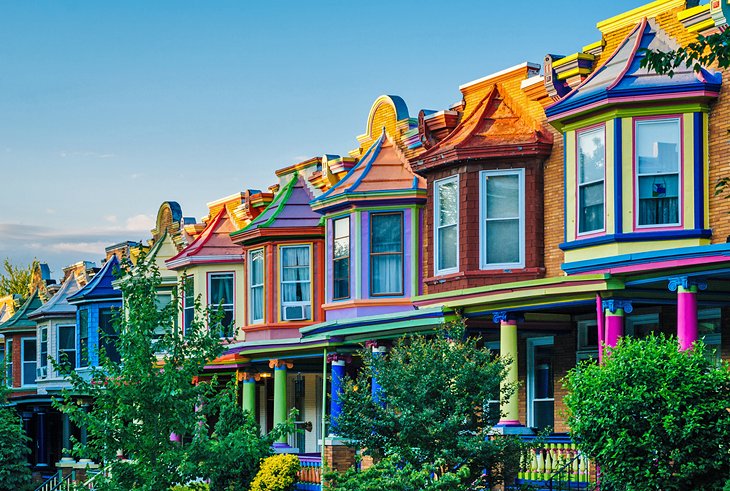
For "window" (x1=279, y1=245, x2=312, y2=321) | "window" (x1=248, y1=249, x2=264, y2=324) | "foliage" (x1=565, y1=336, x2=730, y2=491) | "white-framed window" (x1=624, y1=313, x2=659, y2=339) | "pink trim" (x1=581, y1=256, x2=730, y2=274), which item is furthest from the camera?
"window" (x1=248, y1=249, x2=264, y2=324)

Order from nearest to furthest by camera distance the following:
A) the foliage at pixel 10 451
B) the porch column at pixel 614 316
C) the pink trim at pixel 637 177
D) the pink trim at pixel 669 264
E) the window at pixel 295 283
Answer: the pink trim at pixel 669 264 < the porch column at pixel 614 316 < the pink trim at pixel 637 177 < the window at pixel 295 283 < the foliage at pixel 10 451

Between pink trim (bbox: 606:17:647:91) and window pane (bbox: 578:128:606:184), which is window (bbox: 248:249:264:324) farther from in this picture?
pink trim (bbox: 606:17:647:91)

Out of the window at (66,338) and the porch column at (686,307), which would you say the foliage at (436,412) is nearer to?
the porch column at (686,307)

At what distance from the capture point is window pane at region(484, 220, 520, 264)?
89.7 ft

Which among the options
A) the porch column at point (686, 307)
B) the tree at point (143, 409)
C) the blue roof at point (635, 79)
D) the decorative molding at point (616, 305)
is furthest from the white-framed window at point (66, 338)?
the porch column at point (686, 307)

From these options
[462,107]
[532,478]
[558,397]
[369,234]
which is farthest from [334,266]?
[532,478]

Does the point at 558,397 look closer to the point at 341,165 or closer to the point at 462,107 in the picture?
the point at 462,107

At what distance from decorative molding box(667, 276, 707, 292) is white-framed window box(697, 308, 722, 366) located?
3.14 metres

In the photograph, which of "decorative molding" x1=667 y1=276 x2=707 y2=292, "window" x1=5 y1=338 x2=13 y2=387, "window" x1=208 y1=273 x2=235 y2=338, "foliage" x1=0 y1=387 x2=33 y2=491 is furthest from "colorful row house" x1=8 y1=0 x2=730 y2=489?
"window" x1=5 y1=338 x2=13 y2=387

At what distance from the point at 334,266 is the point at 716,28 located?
12795 millimetres

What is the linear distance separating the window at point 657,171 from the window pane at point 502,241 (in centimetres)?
384

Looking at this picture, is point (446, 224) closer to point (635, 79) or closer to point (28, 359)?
point (635, 79)

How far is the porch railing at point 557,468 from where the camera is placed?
21.8m

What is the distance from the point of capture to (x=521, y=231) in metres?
27.2
